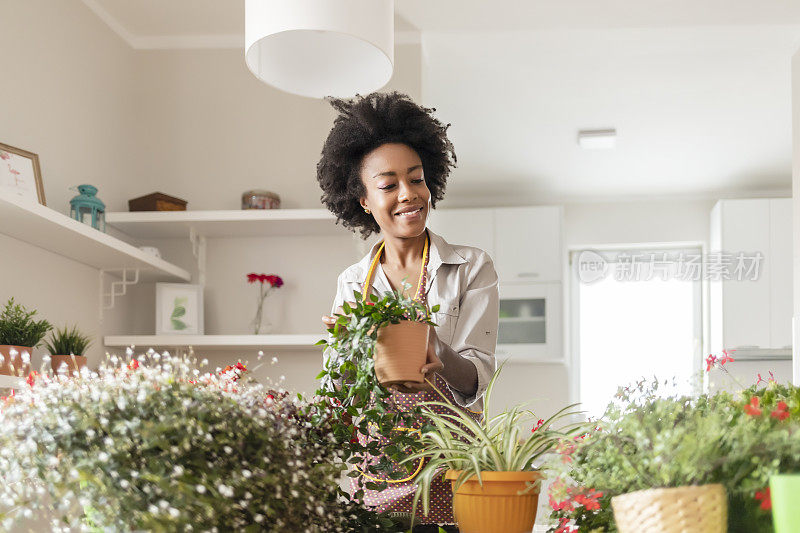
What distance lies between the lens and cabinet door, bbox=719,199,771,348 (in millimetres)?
5785

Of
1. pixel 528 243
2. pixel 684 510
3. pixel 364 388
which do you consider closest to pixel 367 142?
pixel 364 388

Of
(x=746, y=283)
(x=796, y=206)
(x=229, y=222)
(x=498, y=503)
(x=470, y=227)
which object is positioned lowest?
(x=498, y=503)

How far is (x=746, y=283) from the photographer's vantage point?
5.80m

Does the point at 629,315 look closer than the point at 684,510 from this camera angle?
No

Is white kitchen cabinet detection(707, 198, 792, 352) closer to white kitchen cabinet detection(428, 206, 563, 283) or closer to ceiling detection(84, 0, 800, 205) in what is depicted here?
ceiling detection(84, 0, 800, 205)

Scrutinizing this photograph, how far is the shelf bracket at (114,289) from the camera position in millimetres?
3277

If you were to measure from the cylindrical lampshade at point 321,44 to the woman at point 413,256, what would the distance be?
0.18 metres

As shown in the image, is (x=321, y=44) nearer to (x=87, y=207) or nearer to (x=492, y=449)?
(x=492, y=449)

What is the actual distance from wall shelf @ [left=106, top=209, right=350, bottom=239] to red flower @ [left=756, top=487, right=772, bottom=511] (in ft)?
8.06

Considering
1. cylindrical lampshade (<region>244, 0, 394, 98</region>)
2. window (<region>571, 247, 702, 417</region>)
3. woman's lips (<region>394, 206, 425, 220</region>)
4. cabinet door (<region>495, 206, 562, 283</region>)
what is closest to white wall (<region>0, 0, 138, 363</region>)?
cylindrical lampshade (<region>244, 0, 394, 98</region>)

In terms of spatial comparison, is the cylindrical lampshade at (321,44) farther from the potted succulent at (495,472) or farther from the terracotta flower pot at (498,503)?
the terracotta flower pot at (498,503)

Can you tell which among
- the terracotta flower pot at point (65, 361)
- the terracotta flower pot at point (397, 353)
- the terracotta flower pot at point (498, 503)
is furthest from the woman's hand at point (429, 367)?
the terracotta flower pot at point (65, 361)

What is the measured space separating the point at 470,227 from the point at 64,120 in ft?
12.2

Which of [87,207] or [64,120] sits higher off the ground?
[64,120]
